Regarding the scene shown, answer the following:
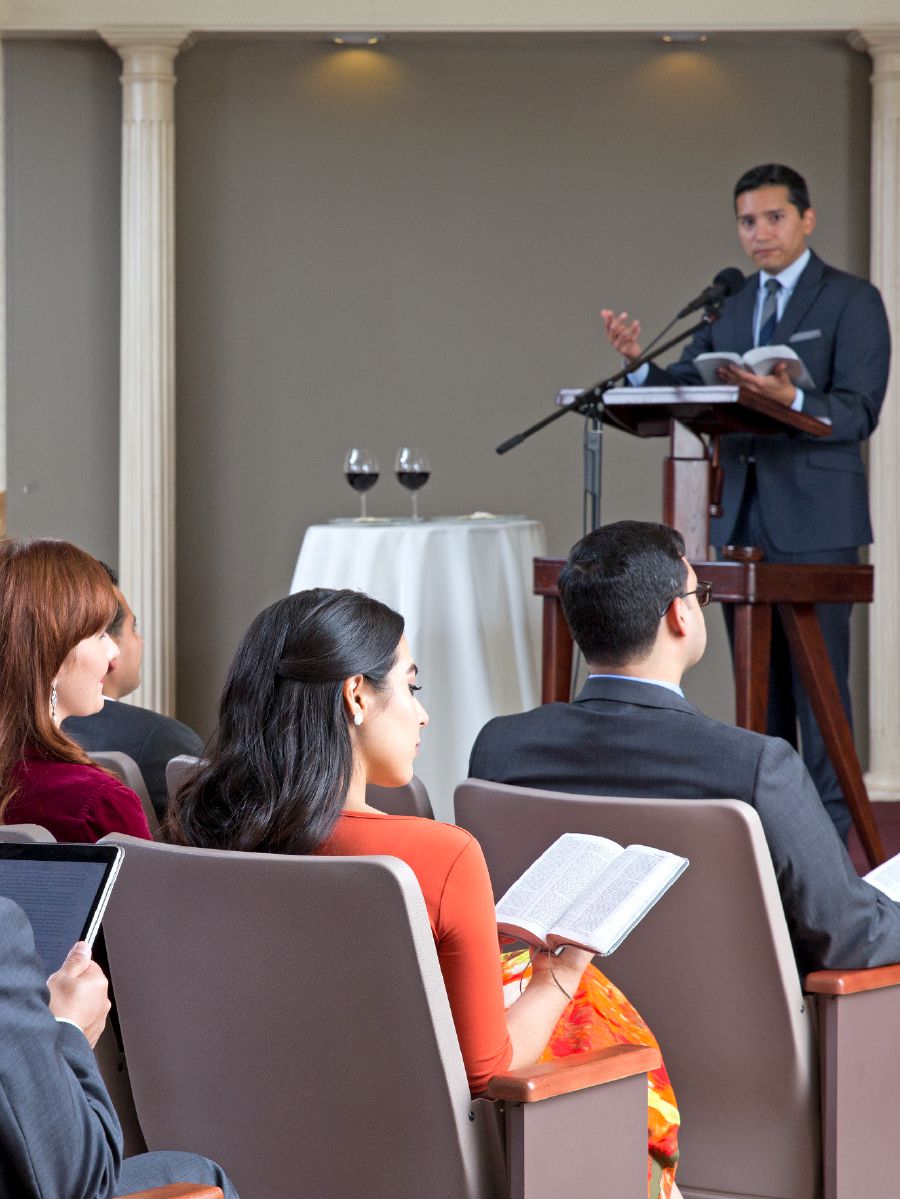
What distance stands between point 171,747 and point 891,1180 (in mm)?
1385

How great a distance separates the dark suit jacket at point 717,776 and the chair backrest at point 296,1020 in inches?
25.8

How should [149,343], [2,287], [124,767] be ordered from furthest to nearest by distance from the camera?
[2,287], [149,343], [124,767]

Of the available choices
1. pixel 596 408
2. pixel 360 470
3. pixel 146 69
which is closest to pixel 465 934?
pixel 596 408

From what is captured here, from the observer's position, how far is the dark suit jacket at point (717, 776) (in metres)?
1.94

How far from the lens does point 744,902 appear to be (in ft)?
5.95

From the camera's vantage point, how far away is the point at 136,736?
2.71 metres

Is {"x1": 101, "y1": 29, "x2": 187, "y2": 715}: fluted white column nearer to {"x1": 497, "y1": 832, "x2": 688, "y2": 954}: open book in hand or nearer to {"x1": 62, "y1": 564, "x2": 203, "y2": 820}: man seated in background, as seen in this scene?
{"x1": 62, "y1": 564, "x2": 203, "y2": 820}: man seated in background

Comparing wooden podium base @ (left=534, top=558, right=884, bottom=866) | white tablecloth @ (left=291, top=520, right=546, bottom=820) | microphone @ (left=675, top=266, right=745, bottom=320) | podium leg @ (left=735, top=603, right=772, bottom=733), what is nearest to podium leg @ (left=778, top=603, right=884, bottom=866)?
wooden podium base @ (left=534, top=558, right=884, bottom=866)

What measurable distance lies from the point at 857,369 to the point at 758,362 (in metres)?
0.51

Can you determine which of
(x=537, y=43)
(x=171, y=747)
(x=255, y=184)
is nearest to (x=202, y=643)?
(x=255, y=184)

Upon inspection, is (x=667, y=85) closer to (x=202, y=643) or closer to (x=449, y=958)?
(x=202, y=643)

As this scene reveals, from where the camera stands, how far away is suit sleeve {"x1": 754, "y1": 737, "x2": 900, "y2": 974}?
6.35 ft

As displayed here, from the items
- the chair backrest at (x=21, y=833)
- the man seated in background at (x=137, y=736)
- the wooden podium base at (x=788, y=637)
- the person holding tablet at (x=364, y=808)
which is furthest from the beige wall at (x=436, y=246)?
the chair backrest at (x=21, y=833)

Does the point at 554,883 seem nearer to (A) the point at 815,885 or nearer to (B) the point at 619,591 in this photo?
(A) the point at 815,885
